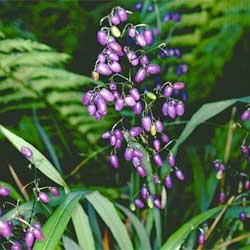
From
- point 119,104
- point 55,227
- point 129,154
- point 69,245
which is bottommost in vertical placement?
point 69,245

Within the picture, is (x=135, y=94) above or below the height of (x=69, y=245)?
above

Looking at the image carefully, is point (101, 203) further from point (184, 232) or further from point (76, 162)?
point (76, 162)

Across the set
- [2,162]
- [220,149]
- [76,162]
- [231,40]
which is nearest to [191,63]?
[231,40]

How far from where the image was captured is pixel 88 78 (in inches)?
96.5

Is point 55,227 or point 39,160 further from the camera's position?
point 39,160

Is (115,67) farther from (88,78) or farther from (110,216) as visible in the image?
(88,78)

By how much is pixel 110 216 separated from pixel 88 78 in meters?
0.81

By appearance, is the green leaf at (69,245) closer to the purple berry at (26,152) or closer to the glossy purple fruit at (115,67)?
the purple berry at (26,152)

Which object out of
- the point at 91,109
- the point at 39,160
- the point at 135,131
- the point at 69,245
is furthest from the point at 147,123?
the point at 69,245

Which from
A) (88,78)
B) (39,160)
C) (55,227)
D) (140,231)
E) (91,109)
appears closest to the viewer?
(55,227)

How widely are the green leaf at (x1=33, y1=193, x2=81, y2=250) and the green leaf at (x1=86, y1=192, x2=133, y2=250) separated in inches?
7.1

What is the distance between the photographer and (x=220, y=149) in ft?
8.54

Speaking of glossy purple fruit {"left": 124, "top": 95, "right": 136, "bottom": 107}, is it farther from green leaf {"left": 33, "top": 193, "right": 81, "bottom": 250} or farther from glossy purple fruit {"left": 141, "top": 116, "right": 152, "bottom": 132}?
green leaf {"left": 33, "top": 193, "right": 81, "bottom": 250}

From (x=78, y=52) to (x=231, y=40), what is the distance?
87cm
